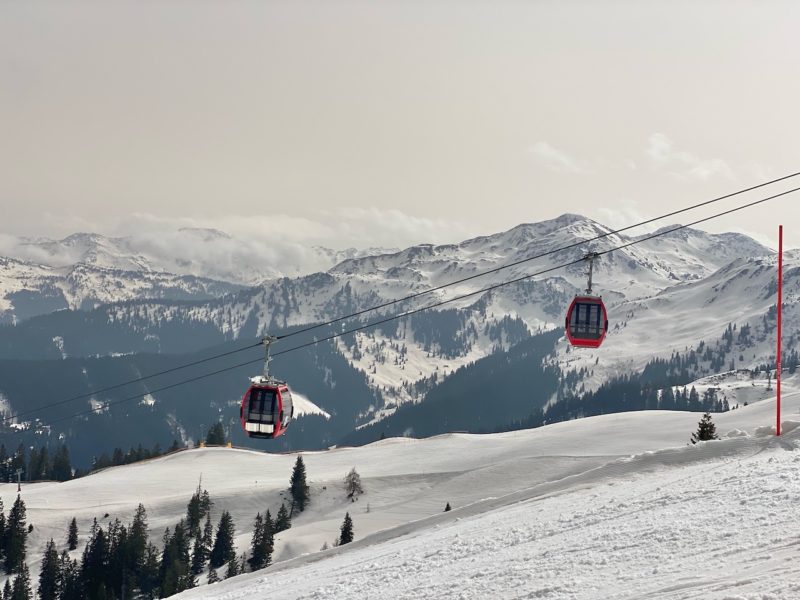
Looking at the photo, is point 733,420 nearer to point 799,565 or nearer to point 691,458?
point 691,458

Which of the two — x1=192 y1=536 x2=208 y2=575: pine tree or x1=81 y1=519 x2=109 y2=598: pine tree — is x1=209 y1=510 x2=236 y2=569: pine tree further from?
x1=81 y1=519 x2=109 y2=598: pine tree

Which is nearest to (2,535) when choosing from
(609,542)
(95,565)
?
(95,565)

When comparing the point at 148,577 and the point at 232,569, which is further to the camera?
the point at 148,577

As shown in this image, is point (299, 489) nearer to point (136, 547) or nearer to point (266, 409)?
point (136, 547)

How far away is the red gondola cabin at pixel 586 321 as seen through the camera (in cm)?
3719

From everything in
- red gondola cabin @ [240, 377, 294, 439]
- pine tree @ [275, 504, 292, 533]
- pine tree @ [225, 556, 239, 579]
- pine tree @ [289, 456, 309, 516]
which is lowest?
pine tree @ [225, 556, 239, 579]

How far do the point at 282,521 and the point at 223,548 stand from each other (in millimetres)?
14744

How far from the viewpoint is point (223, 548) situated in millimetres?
111938

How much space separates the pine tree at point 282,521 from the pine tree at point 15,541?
33947 mm

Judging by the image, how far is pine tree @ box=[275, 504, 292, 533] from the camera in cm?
12416

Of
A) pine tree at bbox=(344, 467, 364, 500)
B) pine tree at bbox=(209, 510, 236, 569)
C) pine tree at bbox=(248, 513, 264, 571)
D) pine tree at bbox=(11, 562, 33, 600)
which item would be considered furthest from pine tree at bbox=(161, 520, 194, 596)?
pine tree at bbox=(344, 467, 364, 500)

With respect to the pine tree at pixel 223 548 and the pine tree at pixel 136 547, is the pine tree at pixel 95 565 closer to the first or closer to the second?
the pine tree at pixel 136 547

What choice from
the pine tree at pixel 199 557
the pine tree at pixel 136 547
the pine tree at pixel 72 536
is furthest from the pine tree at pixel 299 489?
the pine tree at pixel 136 547

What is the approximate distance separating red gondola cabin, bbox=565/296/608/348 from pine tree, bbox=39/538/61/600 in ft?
293
